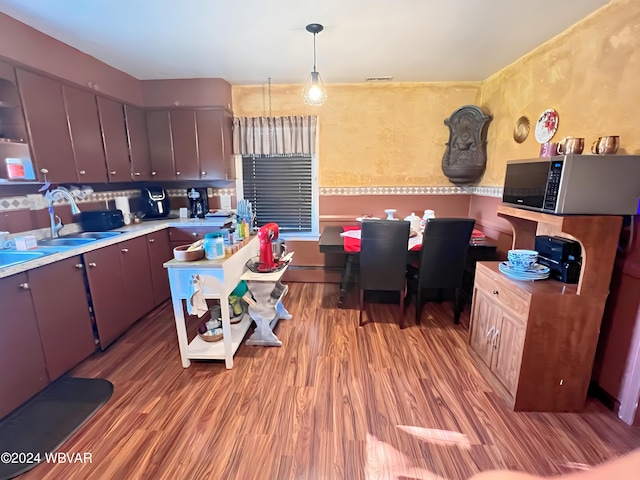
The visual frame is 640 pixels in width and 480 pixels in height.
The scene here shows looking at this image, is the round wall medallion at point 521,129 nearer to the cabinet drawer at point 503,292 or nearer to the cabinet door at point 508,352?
the cabinet drawer at point 503,292

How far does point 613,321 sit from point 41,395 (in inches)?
143

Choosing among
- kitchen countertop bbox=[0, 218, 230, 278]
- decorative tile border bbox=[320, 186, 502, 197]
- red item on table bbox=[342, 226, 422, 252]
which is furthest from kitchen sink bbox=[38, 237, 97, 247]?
decorative tile border bbox=[320, 186, 502, 197]

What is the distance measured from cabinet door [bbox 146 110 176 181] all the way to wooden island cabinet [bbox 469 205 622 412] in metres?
→ 3.50

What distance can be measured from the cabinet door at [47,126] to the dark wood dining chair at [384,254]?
248 centimetres

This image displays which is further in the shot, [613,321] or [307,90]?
[307,90]

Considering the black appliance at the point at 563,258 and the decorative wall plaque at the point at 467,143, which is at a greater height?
the decorative wall plaque at the point at 467,143

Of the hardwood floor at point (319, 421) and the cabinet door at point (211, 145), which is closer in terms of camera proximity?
the hardwood floor at point (319, 421)

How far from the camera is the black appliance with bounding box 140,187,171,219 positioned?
3.50m

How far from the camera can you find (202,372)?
2.21m

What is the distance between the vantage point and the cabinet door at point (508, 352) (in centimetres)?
177

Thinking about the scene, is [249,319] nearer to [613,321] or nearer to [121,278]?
[121,278]

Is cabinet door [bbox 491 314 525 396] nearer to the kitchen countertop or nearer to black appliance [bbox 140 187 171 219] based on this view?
the kitchen countertop

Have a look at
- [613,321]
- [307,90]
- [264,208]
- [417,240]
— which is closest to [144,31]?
[307,90]

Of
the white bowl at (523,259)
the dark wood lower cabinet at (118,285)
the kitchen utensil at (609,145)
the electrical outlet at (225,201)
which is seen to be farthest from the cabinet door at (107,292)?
the kitchen utensil at (609,145)
